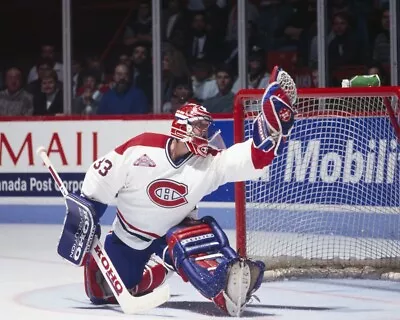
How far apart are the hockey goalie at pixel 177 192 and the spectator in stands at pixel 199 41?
3.77 metres

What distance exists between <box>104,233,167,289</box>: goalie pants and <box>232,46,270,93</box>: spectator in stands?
335 centimetres

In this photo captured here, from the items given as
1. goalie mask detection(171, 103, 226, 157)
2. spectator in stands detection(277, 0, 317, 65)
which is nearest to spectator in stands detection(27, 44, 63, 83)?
spectator in stands detection(277, 0, 317, 65)

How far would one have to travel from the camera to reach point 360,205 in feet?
18.8

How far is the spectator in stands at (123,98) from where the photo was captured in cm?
802

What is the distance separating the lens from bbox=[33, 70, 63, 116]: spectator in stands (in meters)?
8.29

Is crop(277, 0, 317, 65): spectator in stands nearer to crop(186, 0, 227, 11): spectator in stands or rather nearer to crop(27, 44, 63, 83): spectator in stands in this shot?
crop(186, 0, 227, 11): spectator in stands

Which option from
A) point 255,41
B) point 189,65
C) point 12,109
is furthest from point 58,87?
point 255,41

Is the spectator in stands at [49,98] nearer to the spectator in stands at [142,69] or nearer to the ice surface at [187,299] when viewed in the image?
the spectator in stands at [142,69]

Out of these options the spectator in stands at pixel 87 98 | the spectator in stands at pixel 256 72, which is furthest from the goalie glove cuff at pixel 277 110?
the spectator in stands at pixel 87 98

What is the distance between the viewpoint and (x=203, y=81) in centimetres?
798

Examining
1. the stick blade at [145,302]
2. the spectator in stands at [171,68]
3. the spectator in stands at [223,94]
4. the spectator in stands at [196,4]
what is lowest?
the stick blade at [145,302]

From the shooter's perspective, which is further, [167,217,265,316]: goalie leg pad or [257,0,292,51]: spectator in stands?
[257,0,292,51]: spectator in stands

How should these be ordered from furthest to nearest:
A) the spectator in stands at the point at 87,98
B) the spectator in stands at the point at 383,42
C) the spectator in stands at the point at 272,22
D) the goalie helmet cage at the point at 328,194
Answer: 1. the spectator in stands at the point at 87,98
2. the spectator in stands at the point at 272,22
3. the spectator in stands at the point at 383,42
4. the goalie helmet cage at the point at 328,194

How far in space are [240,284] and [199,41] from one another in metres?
4.36
